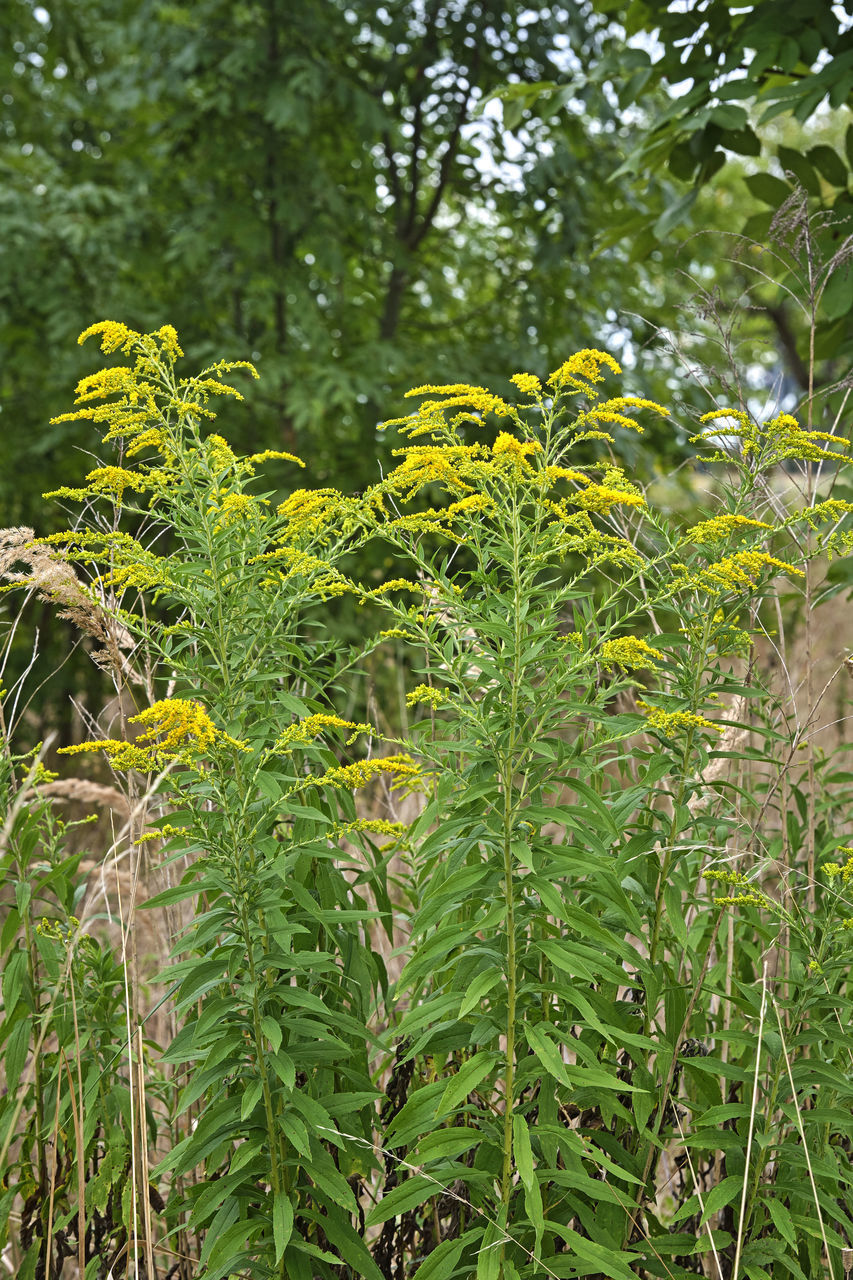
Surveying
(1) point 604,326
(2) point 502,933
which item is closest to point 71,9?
(1) point 604,326

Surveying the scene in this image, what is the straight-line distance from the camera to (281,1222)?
184cm

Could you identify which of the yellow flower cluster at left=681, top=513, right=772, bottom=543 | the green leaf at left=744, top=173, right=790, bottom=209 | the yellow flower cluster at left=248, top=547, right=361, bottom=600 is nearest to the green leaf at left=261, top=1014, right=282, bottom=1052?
the yellow flower cluster at left=248, top=547, right=361, bottom=600

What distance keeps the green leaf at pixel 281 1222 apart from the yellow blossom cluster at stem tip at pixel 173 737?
79 centimetres

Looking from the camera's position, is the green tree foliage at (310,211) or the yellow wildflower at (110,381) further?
the green tree foliage at (310,211)

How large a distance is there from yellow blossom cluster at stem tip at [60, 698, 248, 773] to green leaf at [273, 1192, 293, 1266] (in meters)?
0.79

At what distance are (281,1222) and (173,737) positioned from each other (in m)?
0.85

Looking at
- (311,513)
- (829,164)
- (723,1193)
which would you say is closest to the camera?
(723,1193)

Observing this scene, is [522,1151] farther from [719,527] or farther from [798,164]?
[798,164]

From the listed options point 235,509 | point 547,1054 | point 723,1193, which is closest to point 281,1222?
point 547,1054

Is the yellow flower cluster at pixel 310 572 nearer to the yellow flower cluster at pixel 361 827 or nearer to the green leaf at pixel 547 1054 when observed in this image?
the yellow flower cluster at pixel 361 827

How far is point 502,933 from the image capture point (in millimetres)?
2002

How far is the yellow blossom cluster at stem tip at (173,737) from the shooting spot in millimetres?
1718

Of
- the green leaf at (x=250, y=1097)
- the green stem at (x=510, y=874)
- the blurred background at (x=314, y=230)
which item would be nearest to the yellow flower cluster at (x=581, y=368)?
the green stem at (x=510, y=874)

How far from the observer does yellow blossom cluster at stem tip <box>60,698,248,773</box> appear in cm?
172
